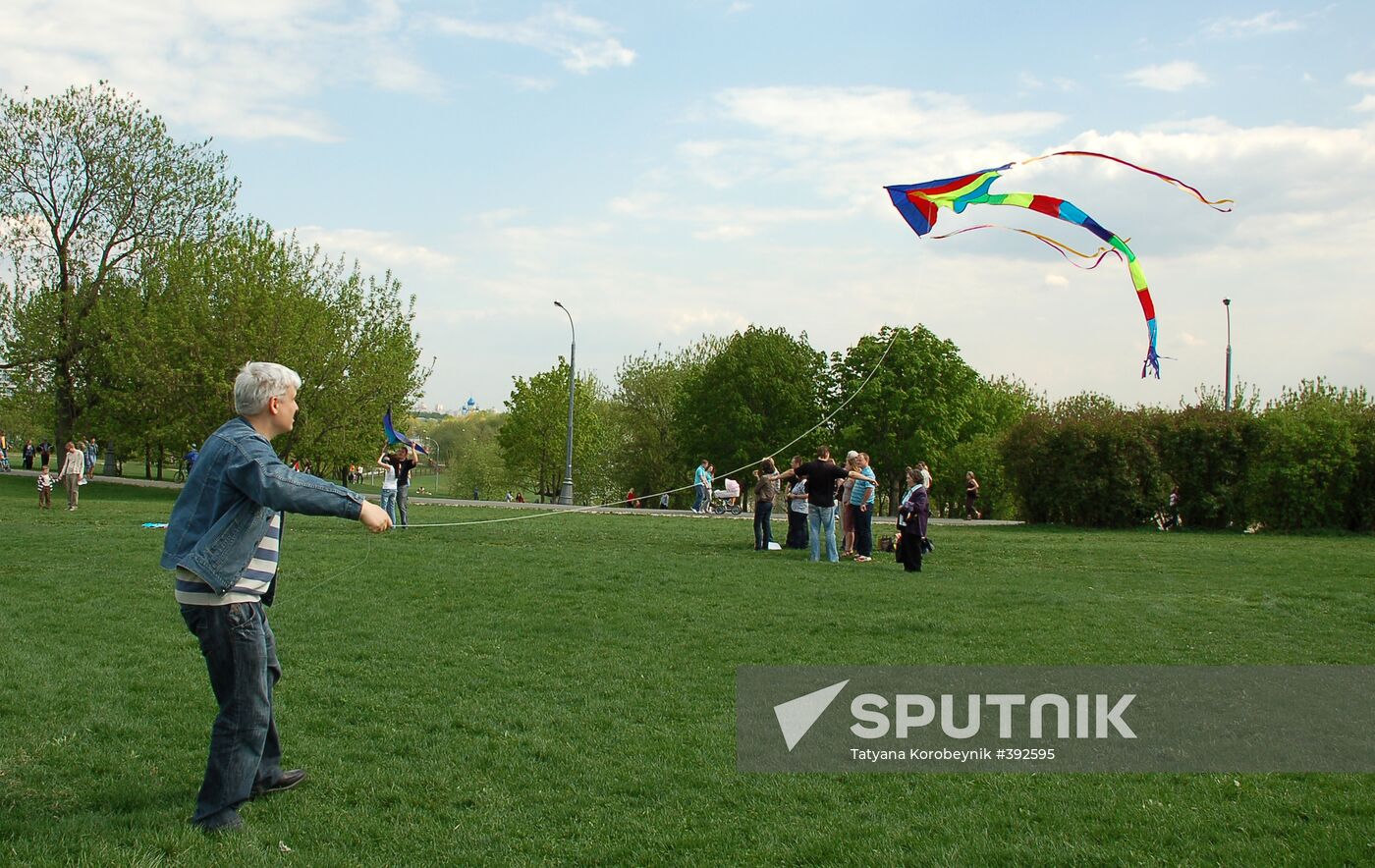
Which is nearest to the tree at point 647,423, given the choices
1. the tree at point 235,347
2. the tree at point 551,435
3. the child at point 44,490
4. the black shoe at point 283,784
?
the tree at point 551,435

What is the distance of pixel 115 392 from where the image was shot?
4009 centimetres

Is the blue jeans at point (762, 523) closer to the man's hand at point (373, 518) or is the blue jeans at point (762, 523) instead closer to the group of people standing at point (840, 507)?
the group of people standing at point (840, 507)

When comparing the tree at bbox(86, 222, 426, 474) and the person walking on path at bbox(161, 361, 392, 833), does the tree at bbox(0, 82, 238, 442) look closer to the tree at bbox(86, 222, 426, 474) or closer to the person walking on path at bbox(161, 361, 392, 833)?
the tree at bbox(86, 222, 426, 474)

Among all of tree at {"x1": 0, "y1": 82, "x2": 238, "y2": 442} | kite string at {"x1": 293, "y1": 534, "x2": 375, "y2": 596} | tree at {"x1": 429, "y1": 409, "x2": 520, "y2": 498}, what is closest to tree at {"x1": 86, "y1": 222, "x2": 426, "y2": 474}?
tree at {"x1": 0, "y1": 82, "x2": 238, "y2": 442}

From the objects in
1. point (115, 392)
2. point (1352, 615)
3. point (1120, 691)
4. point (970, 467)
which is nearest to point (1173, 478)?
point (970, 467)

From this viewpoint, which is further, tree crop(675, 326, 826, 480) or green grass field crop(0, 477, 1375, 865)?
tree crop(675, 326, 826, 480)

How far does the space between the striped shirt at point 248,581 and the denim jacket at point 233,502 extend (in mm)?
82

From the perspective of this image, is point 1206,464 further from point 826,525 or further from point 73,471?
point 73,471

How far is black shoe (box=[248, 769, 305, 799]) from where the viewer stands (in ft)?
17.1

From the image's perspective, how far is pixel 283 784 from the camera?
5.32 metres

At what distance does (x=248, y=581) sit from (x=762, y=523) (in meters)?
14.9

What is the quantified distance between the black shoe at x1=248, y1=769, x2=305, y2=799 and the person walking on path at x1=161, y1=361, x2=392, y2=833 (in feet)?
1.26

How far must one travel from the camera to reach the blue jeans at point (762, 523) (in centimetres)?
1895

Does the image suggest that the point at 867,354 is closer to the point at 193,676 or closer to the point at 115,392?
the point at 115,392
